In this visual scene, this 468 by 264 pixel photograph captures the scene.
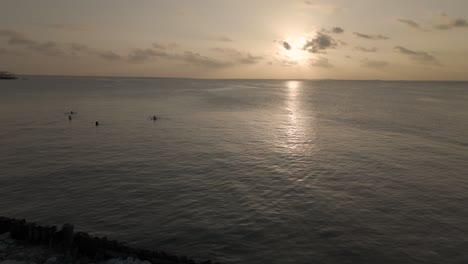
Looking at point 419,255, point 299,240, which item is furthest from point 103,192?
point 419,255

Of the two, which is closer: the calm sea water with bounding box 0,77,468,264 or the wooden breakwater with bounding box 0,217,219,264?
the wooden breakwater with bounding box 0,217,219,264

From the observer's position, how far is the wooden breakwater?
73.0 feet

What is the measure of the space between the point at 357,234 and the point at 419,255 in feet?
16.2

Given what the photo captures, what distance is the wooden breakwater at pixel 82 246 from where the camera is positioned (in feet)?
73.0

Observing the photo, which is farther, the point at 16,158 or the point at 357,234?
the point at 16,158

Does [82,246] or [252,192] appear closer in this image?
[82,246]

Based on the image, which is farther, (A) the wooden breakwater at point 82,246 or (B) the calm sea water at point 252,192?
(B) the calm sea water at point 252,192

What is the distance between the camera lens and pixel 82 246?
23.2 m

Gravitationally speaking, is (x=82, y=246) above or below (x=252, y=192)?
above

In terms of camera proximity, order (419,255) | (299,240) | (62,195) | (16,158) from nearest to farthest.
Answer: (419,255)
(299,240)
(62,195)
(16,158)

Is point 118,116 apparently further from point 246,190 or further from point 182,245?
point 182,245

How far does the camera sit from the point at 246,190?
1585 inches

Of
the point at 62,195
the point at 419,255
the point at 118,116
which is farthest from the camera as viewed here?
the point at 118,116

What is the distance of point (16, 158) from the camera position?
176 ft
